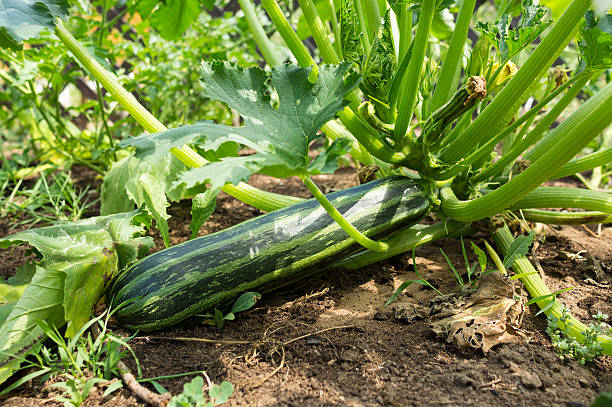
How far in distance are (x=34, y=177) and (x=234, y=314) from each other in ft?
7.47

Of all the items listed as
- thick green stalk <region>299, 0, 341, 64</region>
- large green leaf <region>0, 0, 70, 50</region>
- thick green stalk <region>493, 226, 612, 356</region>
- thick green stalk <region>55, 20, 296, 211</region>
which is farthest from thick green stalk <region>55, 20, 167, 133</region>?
thick green stalk <region>493, 226, 612, 356</region>

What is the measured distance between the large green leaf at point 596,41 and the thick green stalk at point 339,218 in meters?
0.82

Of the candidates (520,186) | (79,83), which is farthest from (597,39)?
(79,83)

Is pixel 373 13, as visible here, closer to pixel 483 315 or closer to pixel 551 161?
pixel 551 161

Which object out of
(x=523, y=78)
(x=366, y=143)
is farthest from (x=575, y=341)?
(x=366, y=143)

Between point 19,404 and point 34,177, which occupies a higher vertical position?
point 19,404

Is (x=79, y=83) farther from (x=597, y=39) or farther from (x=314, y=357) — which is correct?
(x=597, y=39)

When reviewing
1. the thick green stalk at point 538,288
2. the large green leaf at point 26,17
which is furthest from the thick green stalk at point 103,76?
the thick green stalk at point 538,288

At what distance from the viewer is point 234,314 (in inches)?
61.8

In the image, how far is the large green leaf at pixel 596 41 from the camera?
127cm

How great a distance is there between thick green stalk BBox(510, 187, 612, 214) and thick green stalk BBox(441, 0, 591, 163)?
306 millimetres

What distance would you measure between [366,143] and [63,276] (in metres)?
1.06

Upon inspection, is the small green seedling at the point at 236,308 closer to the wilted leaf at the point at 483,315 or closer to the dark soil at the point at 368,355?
the dark soil at the point at 368,355

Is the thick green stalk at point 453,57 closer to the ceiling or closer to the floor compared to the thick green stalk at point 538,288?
closer to the ceiling
